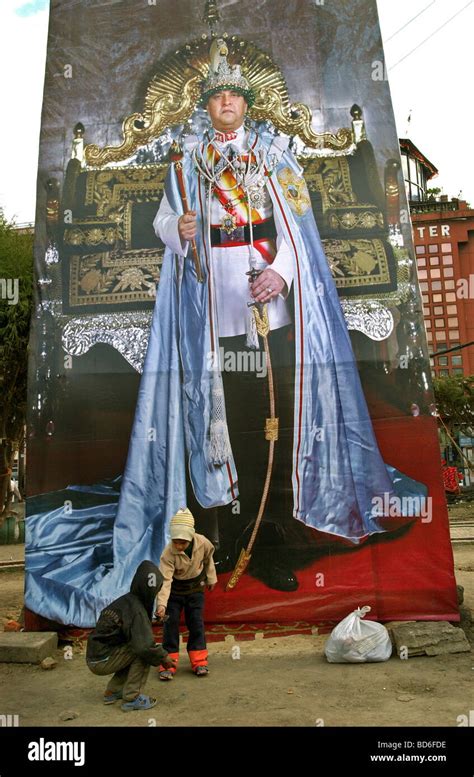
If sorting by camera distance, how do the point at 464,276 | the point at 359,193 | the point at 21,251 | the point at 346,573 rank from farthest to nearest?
the point at 464,276, the point at 21,251, the point at 359,193, the point at 346,573

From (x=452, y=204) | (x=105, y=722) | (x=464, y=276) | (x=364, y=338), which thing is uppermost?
(x=452, y=204)

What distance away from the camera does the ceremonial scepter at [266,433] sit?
8875mm

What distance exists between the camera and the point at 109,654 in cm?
617

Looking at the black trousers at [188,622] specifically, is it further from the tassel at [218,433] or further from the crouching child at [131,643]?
the tassel at [218,433]

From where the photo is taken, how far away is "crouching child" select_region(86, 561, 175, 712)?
607 centimetres

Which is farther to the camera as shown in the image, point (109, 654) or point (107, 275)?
point (107, 275)

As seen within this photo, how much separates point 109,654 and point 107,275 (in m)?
4.96

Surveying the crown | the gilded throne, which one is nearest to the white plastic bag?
the gilded throne

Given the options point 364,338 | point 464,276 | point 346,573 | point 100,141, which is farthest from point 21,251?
point 464,276

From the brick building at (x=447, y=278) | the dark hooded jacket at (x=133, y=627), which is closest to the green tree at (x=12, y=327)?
the dark hooded jacket at (x=133, y=627)

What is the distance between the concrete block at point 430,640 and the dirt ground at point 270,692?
11 centimetres

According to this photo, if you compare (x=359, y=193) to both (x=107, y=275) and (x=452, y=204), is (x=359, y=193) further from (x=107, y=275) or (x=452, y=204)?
(x=452, y=204)

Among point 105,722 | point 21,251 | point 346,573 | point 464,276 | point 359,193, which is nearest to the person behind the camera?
point 105,722

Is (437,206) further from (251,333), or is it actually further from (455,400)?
(251,333)
